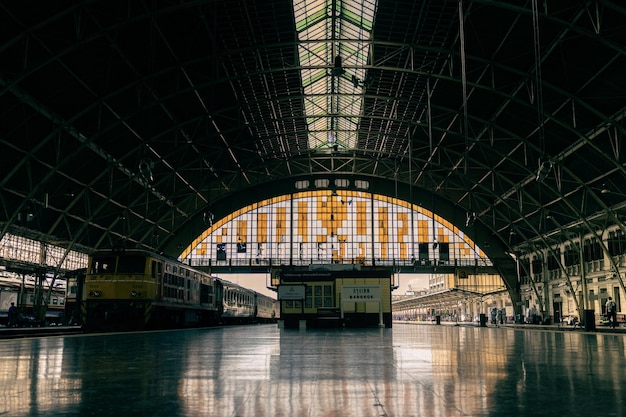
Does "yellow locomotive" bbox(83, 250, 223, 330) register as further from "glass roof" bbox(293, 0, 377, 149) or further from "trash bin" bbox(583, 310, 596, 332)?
"trash bin" bbox(583, 310, 596, 332)

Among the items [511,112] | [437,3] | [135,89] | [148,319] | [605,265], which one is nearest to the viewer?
[148,319]

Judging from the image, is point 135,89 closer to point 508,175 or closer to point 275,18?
point 275,18

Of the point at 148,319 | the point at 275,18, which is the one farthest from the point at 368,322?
the point at 275,18

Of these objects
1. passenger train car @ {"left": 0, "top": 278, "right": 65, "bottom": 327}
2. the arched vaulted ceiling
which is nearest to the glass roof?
the arched vaulted ceiling

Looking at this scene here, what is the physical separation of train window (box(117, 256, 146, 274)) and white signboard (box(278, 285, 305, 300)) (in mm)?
11615

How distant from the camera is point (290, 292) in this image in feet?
113

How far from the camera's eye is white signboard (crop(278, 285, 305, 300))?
34344 millimetres

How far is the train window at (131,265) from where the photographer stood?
79.5ft

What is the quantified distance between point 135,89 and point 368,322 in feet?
67.0

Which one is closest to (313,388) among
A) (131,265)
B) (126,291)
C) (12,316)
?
(126,291)

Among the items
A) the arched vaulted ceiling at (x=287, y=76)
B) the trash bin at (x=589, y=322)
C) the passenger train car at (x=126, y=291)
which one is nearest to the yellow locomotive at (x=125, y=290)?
the passenger train car at (x=126, y=291)

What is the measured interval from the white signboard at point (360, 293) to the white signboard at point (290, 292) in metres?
2.64

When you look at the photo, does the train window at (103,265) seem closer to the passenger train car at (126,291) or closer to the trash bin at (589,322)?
the passenger train car at (126,291)

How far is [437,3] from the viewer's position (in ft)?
90.4
